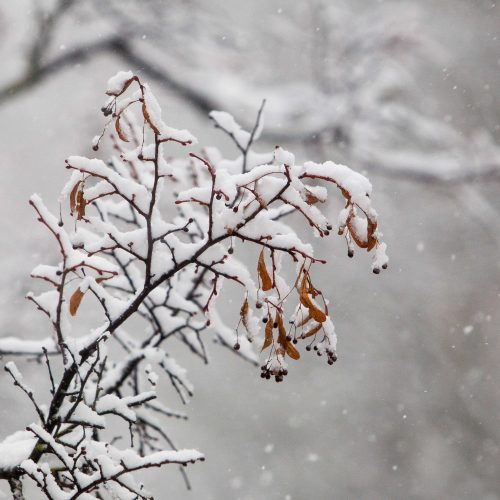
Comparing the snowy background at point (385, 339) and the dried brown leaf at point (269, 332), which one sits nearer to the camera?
the dried brown leaf at point (269, 332)

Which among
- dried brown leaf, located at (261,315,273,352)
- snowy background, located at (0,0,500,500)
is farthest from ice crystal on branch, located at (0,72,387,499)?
snowy background, located at (0,0,500,500)

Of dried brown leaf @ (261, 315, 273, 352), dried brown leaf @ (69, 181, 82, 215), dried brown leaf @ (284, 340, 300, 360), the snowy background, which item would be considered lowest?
dried brown leaf @ (284, 340, 300, 360)

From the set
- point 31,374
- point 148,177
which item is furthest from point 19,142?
point 148,177

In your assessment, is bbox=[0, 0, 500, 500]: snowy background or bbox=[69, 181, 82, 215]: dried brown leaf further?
bbox=[0, 0, 500, 500]: snowy background

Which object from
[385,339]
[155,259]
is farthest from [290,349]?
[385,339]

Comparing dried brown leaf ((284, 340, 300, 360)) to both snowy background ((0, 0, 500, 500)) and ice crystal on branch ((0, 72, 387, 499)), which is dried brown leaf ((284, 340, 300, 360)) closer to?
ice crystal on branch ((0, 72, 387, 499))

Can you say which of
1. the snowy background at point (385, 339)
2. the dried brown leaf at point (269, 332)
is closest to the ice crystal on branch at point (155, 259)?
the dried brown leaf at point (269, 332)

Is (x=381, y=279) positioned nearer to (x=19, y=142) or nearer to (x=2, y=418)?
(x=19, y=142)

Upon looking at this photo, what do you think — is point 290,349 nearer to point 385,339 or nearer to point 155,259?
point 155,259

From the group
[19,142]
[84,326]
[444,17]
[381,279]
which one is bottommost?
[84,326]

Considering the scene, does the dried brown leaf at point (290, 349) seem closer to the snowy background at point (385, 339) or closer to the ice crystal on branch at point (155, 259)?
the ice crystal on branch at point (155, 259)

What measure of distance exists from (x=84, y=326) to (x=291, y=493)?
747 cm

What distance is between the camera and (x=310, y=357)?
14.2m

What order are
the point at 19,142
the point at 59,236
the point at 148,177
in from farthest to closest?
the point at 19,142 → the point at 148,177 → the point at 59,236
